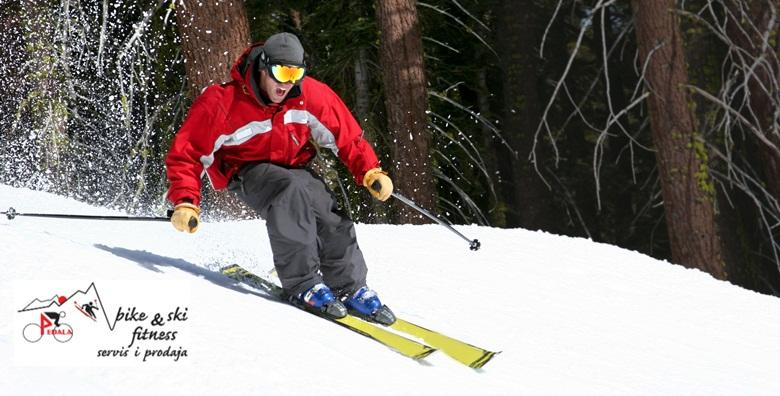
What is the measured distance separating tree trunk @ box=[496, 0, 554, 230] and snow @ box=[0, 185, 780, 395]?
621 centimetres

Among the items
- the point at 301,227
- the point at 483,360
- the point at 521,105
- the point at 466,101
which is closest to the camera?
the point at 483,360

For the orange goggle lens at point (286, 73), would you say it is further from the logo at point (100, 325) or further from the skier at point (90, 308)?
the skier at point (90, 308)

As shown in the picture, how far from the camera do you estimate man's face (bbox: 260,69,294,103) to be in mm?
4533

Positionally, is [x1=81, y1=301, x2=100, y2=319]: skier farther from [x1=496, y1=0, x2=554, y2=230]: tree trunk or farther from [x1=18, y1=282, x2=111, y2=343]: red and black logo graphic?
[x1=496, y1=0, x2=554, y2=230]: tree trunk

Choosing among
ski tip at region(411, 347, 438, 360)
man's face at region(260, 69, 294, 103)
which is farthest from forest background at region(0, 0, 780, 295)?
ski tip at region(411, 347, 438, 360)

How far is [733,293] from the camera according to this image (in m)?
6.29

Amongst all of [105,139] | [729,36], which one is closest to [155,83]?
[105,139]

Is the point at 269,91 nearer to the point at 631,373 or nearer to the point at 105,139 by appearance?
the point at 631,373

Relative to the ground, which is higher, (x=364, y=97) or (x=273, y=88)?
(x=273, y=88)

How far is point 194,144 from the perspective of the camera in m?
4.60

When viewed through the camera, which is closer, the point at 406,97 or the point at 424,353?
the point at 424,353

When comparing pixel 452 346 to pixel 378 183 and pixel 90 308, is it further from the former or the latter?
pixel 90 308

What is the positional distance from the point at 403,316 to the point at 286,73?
137cm

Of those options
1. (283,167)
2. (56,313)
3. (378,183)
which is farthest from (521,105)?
(56,313)
